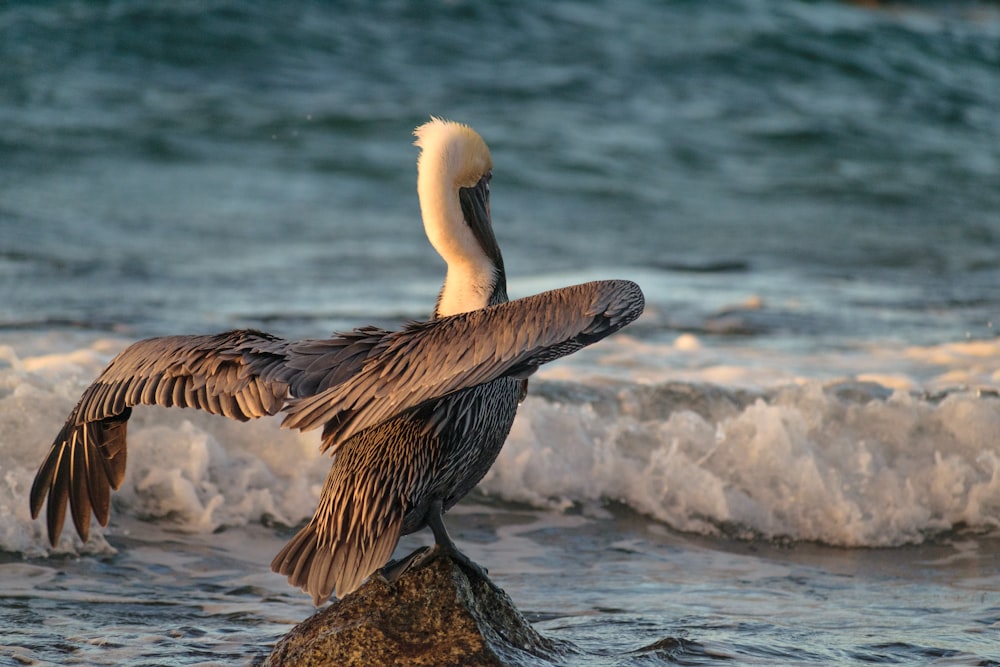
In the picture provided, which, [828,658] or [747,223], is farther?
[747,223]

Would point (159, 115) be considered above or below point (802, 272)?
above

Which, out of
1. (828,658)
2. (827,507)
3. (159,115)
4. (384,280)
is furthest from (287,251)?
(828,658)

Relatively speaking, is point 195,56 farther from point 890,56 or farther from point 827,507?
point 827,507

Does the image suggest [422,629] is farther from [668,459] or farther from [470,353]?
[668,459]

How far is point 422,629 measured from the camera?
154 inches

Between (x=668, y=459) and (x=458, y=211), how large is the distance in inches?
92.5

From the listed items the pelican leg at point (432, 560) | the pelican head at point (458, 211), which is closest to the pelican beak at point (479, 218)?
the pelican head at point (458, 211)

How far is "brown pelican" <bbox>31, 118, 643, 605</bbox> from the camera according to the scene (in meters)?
3.52

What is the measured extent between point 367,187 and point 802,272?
4929 millimetres

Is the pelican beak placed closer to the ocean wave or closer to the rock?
the rock

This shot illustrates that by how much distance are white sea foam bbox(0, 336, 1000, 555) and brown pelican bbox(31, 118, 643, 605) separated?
149 cm

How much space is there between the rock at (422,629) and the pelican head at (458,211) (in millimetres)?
902

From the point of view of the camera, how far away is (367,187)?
47.1 ft

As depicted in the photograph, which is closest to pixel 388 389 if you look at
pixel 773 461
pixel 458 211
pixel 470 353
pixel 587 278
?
pixel 470 353
